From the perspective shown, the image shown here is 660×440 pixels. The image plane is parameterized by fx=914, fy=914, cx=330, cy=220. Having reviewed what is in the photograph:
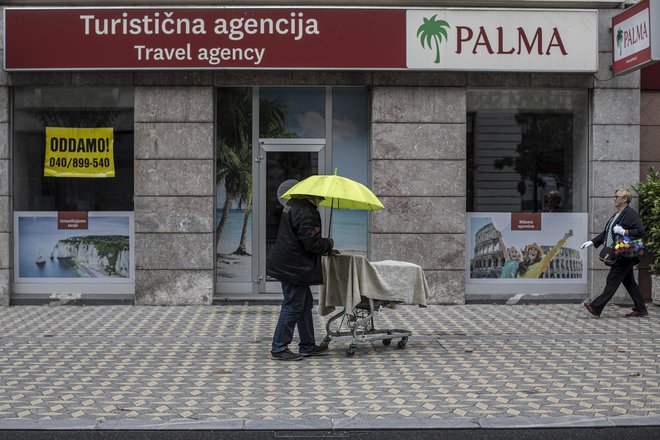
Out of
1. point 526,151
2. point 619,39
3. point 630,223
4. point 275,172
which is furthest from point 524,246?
point 275,172

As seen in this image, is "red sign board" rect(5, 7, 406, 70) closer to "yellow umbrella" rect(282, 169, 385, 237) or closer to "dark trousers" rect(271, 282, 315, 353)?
"yellow umbrella" rect(282, 169, 385, 237)

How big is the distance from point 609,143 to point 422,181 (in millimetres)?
2875

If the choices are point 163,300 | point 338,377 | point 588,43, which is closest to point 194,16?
point 163,300

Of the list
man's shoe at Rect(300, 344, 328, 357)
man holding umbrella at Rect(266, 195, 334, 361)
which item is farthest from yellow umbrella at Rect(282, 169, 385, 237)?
man's shoe at Rect(300, 344, 328, 357)

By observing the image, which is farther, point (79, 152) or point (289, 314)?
point (79, 152)

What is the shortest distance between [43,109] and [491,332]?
7.50 m

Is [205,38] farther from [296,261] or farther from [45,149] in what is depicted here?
[296,261]

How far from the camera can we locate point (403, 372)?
342 inches

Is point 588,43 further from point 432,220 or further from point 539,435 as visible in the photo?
point 539,435

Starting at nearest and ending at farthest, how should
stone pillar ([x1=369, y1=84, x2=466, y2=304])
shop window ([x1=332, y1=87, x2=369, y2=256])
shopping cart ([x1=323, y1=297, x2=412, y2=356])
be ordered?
shopping cart ([x1=323, y1=297, x2=412, y2=356]), stone pillar ([x1=369, y1=84, x2=466, y2=304]), shop window ([x1=332, y1=87, x2=369, y2=256])

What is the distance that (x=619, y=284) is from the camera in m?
12.2

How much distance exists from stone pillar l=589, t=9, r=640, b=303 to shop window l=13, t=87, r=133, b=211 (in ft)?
23.0

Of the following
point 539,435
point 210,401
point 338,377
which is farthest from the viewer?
point 338,377

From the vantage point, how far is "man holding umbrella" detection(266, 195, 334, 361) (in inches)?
360
